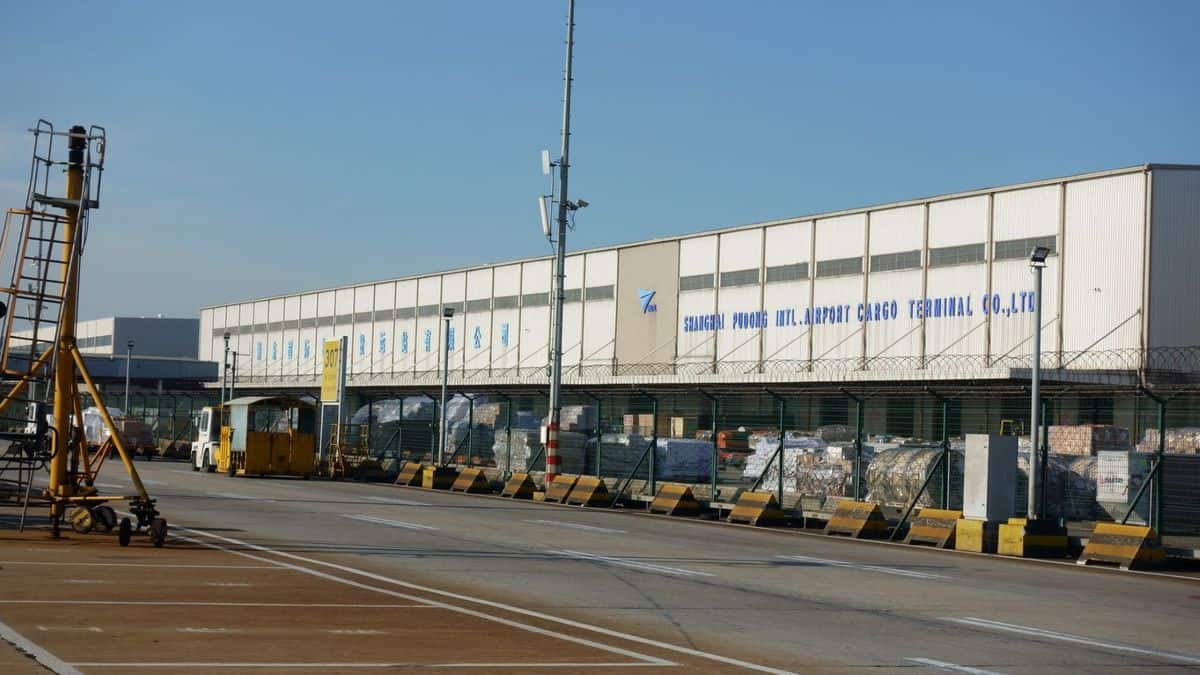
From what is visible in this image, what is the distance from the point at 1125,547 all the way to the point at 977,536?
9.62 ft

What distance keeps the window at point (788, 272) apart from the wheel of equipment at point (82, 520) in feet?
134

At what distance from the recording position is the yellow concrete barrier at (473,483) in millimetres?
40500

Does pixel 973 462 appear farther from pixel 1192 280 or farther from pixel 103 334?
pixel 103 334

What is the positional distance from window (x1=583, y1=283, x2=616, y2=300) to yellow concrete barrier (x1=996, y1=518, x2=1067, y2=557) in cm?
4427

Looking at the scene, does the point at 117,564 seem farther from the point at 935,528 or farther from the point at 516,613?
the point at 935,528

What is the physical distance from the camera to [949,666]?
1069cm

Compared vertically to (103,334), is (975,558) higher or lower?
lower

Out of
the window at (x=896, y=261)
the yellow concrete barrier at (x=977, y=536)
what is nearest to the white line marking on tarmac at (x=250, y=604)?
the yellow concrete barrier at (x=977, y=536)

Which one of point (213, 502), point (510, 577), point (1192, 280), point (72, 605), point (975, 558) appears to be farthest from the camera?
point (1192, 280)

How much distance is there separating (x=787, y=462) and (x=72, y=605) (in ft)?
73.7

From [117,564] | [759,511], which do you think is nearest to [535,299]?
[759,511]

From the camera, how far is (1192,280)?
44188mm

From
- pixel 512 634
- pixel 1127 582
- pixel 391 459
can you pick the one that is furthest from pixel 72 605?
pixel 391 459

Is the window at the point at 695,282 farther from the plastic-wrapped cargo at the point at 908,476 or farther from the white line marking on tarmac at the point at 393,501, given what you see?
the plastic-wrapped cargo at the point at 908,476
